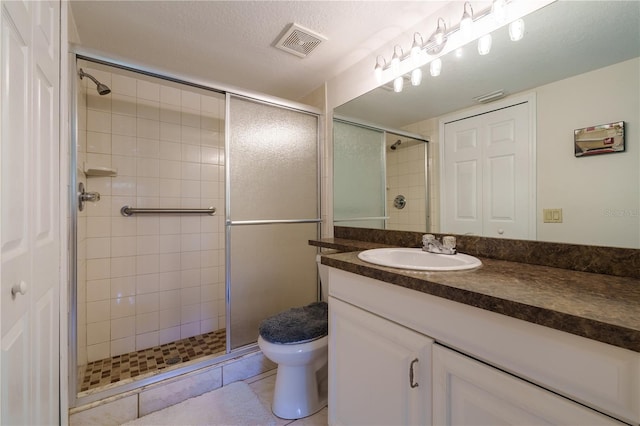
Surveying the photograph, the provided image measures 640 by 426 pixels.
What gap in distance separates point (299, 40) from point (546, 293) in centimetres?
174

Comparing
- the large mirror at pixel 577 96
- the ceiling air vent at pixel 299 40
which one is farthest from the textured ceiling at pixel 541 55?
the ceiling air vent at pixel 299 40

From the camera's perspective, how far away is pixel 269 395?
1.56 metres

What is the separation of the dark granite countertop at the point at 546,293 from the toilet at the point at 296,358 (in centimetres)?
55

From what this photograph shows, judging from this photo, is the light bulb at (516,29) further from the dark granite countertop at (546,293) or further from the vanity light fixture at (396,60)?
the dark granite countertop at (546,293)

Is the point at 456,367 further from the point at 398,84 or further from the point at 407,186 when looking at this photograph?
the point at 398,84

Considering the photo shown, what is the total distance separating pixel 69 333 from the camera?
1.26 m

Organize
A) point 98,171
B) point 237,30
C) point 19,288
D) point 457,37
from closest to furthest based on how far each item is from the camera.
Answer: point 19,288, point 457,37, point 237,30, point 98,171

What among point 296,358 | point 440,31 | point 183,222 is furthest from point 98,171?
point 440,31

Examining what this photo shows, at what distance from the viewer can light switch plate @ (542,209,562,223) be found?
3.39 ft

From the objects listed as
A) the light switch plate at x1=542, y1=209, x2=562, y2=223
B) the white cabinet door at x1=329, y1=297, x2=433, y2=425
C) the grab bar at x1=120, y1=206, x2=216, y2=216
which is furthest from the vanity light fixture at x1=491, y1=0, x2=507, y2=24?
the grab bar at x1=120, y1=206, x2=216, y2=216

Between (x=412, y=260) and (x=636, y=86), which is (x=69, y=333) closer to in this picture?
(x=412, y=260)

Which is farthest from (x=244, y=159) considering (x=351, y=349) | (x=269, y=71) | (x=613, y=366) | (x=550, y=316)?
(x=613, y=366)

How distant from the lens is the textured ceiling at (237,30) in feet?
4.53

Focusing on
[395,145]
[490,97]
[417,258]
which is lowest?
[417,258]
